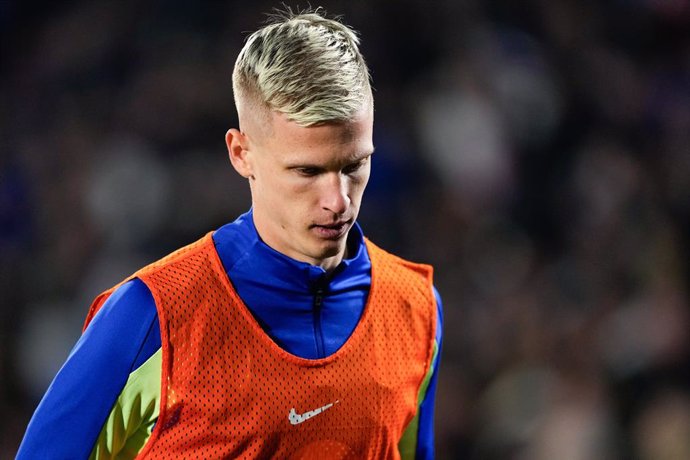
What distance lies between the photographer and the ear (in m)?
2.21

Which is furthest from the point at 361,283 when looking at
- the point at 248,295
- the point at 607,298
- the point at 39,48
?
the point at 39,48

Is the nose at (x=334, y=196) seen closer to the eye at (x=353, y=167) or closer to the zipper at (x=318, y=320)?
the eye at (x=353, y=167)

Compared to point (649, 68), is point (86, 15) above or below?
above

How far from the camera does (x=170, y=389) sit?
6.87 ft

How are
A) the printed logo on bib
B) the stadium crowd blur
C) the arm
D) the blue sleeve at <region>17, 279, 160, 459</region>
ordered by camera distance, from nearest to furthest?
the blue sleeve at <region>17, 279, 160, 459</region> < the printed logo on bib < the arm < the stadium crowd blur

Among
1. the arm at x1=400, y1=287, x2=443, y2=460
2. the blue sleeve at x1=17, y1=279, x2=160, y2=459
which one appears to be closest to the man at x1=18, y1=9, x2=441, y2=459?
the blue sleeve at x1=17, y1=279, x2=160, y2=459

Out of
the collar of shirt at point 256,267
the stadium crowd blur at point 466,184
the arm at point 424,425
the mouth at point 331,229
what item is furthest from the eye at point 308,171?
the stadium crowd blur at point 466,184

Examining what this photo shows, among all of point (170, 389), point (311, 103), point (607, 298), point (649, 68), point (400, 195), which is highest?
point (311, 103)

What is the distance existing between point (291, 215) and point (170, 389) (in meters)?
0.41

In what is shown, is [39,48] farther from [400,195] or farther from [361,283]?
[361,283]

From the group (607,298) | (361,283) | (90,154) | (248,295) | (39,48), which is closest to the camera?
(248,295)

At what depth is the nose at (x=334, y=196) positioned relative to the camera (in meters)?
2.10

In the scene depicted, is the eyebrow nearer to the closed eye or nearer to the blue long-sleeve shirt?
the closed eye

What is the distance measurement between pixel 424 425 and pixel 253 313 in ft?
1.75
